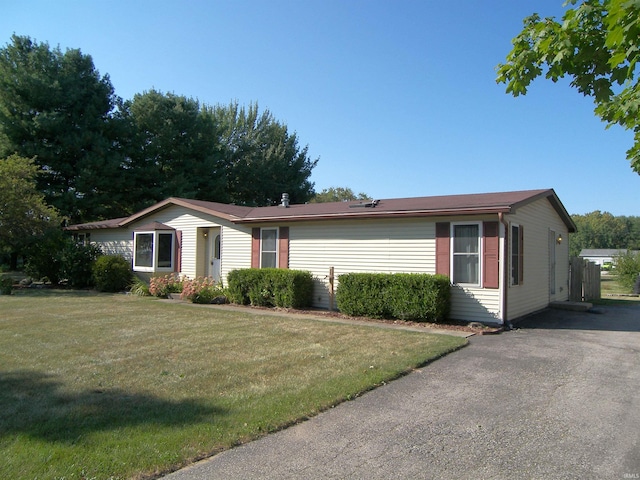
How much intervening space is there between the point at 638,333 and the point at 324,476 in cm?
901

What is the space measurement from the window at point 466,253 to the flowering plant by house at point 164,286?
9.25 metres

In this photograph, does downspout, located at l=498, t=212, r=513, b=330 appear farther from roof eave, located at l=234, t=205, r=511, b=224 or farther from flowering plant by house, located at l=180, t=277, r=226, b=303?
flowering plant by house, located at l=180, t=277, r=226, b=303

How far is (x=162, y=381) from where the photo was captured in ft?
17.6

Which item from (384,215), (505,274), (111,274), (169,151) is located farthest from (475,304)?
(169,151)

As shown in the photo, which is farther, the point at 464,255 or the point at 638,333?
the point at 464,255

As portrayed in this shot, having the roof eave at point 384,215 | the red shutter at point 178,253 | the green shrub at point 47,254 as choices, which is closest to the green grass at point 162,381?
the roof eave at point 384,215

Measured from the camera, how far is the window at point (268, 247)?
13.9 metres

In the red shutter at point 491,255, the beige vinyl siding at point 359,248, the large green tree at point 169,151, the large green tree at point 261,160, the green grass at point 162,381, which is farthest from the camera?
the large green tree at point 261,160

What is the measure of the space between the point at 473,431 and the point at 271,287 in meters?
8.89

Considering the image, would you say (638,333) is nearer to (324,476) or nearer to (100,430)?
(324,476)

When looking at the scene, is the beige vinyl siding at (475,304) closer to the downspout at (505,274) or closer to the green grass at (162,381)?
the downspout at (505,274)

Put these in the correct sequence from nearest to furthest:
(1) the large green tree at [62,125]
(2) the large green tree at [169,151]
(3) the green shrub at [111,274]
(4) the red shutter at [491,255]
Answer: (4) the red shutter at [491,255]
(3) the green shrub at [111,274]
(1) the large green tree at [62,125]
(2) the large green tree at [169,151]

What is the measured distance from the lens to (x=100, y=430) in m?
3.87

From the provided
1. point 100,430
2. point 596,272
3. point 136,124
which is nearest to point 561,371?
point 100,430
